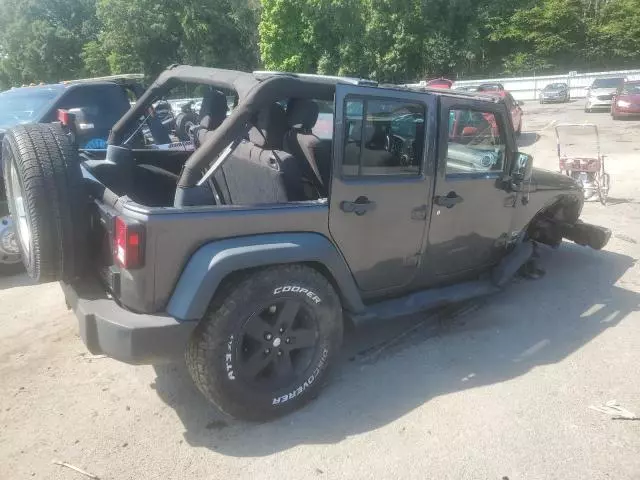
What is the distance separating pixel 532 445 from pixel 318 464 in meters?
1.19

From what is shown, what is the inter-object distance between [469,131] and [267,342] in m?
2.21

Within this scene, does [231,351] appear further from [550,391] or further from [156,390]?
[550,391]

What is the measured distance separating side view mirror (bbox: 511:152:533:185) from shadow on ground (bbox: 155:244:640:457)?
1.19 meters

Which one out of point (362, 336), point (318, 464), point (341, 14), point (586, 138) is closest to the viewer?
point (318, 464)

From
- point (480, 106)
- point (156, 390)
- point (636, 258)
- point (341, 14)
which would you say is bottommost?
point (156, 390)

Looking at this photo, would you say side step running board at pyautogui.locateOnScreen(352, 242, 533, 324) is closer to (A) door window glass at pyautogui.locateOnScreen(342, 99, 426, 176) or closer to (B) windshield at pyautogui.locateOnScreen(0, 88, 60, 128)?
(A) door window glass at pyautogui.locateOnScreen(342, 99, 426, 176)

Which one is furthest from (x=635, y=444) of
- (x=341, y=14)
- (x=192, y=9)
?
(x=192, y=9)

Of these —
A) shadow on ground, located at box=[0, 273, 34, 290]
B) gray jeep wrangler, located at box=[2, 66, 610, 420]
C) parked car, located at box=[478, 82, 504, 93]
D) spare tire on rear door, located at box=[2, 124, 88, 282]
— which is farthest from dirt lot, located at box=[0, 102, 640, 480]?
parked car, located at box=[478, 82, 504, 93]

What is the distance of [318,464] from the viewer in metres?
2.87

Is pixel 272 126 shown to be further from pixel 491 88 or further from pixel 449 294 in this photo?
pixel 491 88

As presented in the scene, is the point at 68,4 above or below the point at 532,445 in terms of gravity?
above

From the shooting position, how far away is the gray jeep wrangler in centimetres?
283

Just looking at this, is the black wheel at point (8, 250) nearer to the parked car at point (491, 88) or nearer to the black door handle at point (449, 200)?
the black door handle at point (449, 200)

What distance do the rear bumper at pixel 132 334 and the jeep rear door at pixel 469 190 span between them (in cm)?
189
